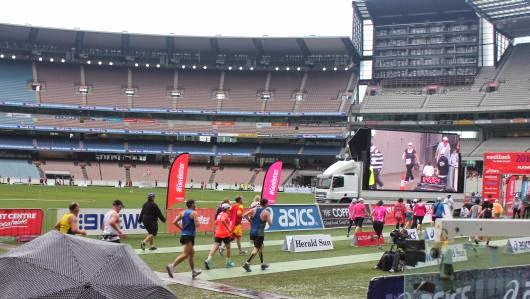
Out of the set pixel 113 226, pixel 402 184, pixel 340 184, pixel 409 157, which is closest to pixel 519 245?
pixel 113 226

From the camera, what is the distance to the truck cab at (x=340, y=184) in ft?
133

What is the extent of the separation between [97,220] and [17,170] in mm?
54284

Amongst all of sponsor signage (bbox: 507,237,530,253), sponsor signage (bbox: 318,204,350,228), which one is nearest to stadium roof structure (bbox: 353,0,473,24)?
sponsor signage (bbox: 318,204,350,228)

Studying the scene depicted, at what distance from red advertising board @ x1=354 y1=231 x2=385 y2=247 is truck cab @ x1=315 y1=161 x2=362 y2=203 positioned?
18.3 meters

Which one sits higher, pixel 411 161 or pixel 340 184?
pixel 411 161

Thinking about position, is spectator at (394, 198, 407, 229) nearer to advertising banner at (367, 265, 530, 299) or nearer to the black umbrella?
advertising banner at (367, 265, 530, 299)

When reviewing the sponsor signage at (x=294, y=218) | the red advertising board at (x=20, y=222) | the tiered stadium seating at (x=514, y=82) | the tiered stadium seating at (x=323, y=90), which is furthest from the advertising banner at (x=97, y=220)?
the tiered stadium seating at (x=323, y=90)

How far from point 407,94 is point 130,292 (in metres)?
80.2

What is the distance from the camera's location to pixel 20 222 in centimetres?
1912

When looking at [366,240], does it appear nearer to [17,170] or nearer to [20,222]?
[20,222]

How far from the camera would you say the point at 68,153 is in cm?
7900

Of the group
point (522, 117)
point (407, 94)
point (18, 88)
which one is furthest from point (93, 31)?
point (522, 117)

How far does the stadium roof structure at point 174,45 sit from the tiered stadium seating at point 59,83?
2891mm

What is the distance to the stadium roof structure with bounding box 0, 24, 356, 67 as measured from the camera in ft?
260
